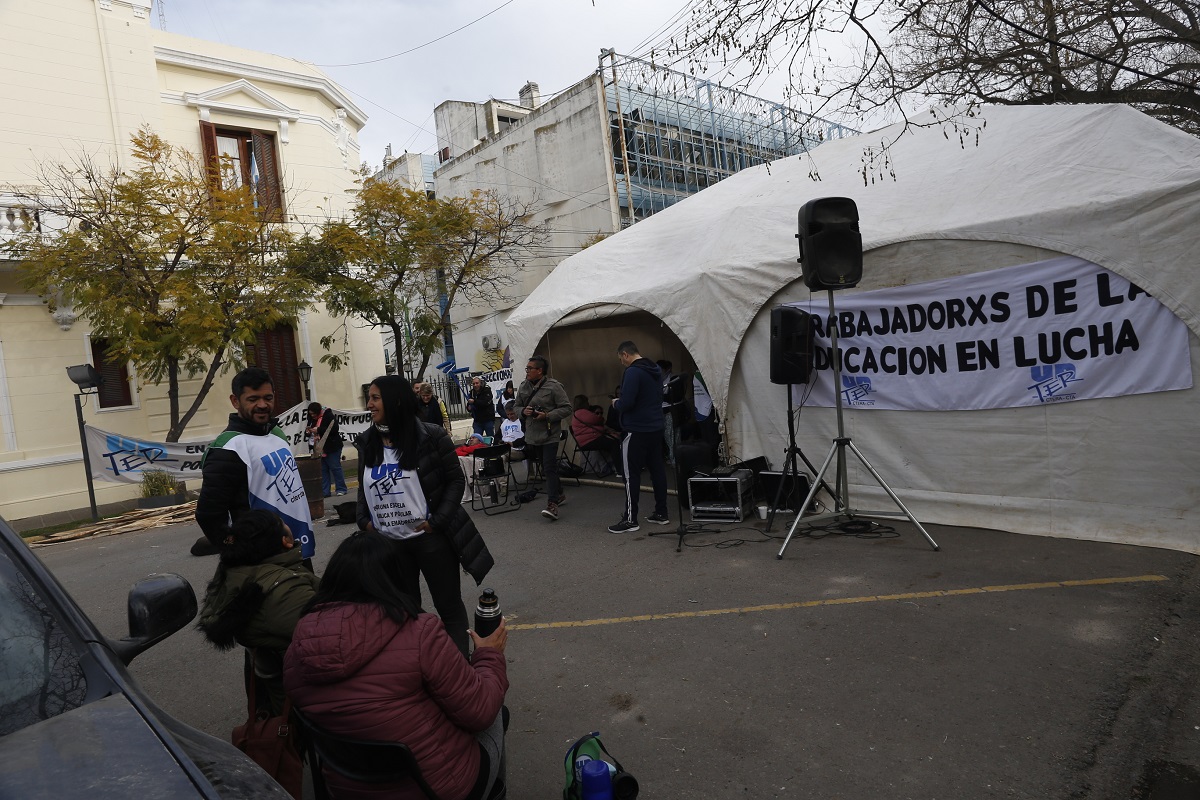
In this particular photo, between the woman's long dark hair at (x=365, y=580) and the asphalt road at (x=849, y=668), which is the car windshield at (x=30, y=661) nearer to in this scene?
the woman's long dark hair at (x=365, y=580)

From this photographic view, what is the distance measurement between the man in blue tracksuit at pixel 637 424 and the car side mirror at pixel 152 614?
522cm

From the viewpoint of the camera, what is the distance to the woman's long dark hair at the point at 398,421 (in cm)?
383

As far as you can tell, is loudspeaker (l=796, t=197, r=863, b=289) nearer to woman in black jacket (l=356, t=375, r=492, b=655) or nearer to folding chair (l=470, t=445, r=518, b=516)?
woman in black jacket (l=356, t=375, r=492, b=655)

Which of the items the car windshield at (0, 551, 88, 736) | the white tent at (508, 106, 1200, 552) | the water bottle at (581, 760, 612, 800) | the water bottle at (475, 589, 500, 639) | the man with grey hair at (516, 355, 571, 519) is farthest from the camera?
the man with grey hair at (516, 355, 571, 519)

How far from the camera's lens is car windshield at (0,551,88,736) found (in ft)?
5.82

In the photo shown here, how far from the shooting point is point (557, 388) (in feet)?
29.8

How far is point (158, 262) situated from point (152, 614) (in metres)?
12.5

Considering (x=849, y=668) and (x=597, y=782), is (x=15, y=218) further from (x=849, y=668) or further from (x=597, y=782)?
(x=849, y=668)

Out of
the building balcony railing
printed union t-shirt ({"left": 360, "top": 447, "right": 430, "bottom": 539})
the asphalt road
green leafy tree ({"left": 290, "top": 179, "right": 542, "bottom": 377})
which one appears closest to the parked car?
printed union t-shirt ({"left": 360, "top": 447, "right": 430, "bottom": 539})

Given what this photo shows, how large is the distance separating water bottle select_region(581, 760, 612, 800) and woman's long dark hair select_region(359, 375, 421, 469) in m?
1.87

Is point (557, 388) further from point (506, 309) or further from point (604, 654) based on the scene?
point (506, 309)

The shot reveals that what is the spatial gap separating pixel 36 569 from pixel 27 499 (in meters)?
14.6

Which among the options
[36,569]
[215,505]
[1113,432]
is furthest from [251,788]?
[1113,432]

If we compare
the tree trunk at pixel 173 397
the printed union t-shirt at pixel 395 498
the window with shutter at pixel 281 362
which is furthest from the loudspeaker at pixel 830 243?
the window with shutter at pixel 281 362
